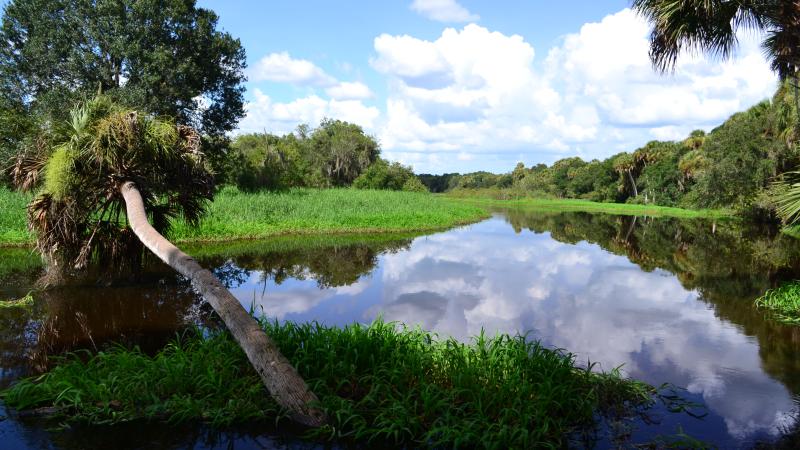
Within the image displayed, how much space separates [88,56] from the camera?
78.0 ft

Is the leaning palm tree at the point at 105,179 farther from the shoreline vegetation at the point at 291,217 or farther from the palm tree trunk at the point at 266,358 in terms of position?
the palm tree trunk at the point at 266,358

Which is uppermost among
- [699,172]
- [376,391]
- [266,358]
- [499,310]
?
[699,172]

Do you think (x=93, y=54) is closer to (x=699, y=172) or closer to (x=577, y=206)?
(x=699, y=172)

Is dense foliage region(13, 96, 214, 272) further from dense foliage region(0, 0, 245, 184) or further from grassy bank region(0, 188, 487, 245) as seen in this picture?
dense foliage region(0, 0, 245, 184)

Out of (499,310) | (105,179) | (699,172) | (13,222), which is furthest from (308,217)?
(699,172)

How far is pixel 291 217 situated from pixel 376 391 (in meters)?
18.2

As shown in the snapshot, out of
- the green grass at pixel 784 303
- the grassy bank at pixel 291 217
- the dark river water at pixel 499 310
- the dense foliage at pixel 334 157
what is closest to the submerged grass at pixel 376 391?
the dark river water at pixel 499 310

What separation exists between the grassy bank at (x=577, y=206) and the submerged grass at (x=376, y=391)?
43844 mm

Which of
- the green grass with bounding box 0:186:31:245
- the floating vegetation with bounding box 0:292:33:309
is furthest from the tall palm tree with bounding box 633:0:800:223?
the green grass with bounding box 0:186:31:245

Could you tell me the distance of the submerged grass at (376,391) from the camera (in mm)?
4621

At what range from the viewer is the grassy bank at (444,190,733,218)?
1776 inches

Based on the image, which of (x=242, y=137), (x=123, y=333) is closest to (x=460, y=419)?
(x=123, y=333)

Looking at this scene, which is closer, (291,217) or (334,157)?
(291,217)

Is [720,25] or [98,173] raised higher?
[720,25]
